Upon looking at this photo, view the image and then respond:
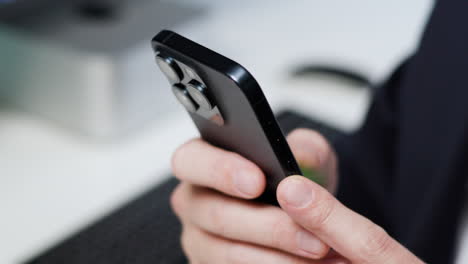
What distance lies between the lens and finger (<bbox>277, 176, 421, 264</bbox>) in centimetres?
25

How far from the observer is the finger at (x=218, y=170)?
0.94ft

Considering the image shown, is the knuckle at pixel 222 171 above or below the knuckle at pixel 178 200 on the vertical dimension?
above

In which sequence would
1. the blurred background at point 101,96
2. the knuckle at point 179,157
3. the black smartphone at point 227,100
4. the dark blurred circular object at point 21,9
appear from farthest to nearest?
the dark blurred circular object at point 21,9, the blurred background at point 101,96, the knuckle at point 179,157, the black smartphone at point 227,100

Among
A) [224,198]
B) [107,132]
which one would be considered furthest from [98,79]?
[224,198]

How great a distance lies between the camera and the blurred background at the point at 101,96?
46cm

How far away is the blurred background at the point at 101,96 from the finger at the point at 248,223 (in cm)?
11

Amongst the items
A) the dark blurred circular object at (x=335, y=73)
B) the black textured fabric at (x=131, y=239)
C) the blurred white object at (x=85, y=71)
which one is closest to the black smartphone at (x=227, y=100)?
the black textured fabric at (x=131, y=239)

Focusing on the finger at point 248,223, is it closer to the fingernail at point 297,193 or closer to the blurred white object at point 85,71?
the fingernail at point 297,193

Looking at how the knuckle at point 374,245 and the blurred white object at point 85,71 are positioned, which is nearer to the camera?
the knuckle at point 374,245

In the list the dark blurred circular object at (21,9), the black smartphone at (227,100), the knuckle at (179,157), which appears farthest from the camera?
the dark blurred circular object at (21,9)

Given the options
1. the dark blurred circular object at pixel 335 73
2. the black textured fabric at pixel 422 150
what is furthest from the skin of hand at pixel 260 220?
the dark blurred circular object at pixel 335 73

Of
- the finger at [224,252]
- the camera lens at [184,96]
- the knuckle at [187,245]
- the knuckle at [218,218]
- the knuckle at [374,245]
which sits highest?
the camera lens at [184,96]

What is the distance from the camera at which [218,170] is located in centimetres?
30

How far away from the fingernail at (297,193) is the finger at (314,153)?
110 mm
